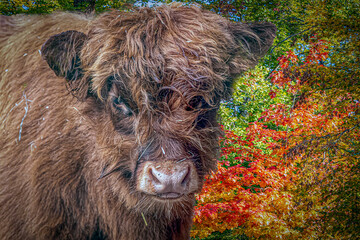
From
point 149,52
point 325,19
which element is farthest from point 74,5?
point 325,19

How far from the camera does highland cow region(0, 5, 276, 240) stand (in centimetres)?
167

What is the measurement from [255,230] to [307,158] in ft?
4.62

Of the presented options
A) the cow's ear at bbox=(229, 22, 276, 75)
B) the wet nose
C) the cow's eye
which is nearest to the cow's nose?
the wet nose

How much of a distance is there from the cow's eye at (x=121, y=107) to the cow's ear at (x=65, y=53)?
0.42 m

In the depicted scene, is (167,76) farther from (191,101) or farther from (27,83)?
(27,83)

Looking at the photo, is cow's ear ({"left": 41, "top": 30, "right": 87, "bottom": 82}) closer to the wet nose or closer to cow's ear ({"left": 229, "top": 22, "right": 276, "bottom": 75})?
the wet nose

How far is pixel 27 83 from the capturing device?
7.30ft

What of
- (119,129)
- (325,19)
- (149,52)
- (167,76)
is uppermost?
(325,19)

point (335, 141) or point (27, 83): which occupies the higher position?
point (27, 83)

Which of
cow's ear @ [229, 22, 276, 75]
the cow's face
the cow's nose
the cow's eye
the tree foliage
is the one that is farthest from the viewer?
the tree foliage

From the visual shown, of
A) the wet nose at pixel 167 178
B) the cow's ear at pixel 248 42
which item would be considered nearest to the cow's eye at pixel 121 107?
the wet nose at pixel 167 178

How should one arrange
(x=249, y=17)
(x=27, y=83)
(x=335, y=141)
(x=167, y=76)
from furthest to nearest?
(x=249, y=17) < (x=335, y=141) < (x=27, y=83) < (x=167, y=76)

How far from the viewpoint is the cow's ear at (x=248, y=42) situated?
215 centimetres

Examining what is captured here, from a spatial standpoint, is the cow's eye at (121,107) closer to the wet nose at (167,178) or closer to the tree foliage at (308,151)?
the wet nose at (167,178)
